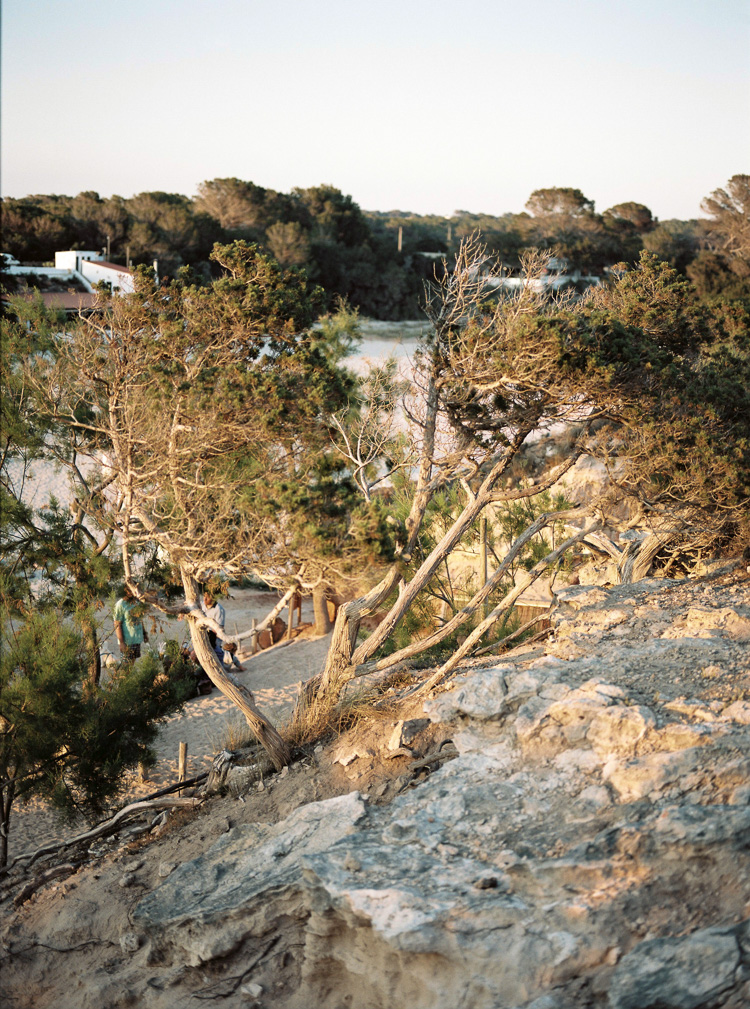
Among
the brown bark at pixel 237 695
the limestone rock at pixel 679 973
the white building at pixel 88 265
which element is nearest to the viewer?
the limestone rock at pixel 679 973

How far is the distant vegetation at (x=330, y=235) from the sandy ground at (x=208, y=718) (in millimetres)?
21464

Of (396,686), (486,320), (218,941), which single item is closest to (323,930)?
(218,941)

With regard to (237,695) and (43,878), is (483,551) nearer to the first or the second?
(237,695)

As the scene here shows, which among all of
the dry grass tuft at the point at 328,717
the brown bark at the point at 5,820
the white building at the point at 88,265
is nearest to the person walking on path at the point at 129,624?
the brown bark at the point at 5,820

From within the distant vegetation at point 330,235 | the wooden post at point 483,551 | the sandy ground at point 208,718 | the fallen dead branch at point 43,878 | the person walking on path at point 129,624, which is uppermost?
the distant vegetation at point 330,235

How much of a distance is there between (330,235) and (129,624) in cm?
3322

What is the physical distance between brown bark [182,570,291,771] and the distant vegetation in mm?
27039

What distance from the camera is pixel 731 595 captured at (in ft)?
27.6

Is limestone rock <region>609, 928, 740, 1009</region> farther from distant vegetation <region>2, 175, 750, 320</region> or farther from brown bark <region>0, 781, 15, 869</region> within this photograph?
distant vegetation <region>2, 175, 750, 320</region>

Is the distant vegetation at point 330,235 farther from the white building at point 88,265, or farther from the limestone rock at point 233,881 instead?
the limestone rock at point 233,881

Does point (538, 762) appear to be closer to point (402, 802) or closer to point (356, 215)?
point (402, 802)

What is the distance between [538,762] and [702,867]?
1485mm

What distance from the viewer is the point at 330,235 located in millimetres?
41156

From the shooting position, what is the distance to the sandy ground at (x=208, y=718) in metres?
9.33
